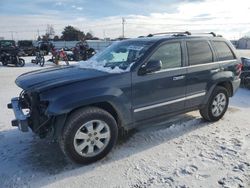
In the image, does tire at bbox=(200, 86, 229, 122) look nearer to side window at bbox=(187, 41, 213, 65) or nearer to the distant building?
side window at bbox=(187, 41, 213, 65)

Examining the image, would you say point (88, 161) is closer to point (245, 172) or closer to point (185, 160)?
point (185, 160)

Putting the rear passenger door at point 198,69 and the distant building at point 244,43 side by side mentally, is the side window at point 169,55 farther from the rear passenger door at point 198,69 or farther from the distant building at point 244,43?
the distant building at point 244,43

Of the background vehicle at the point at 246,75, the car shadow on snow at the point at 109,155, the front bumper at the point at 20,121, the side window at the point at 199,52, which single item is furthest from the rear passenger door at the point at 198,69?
the background vehicle at the point at 246,75

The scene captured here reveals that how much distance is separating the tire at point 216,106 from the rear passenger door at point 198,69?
12.5 inches

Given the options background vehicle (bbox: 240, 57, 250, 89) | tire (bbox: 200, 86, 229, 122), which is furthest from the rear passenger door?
background vehicle (bbox: 240, 57, 250, 89)

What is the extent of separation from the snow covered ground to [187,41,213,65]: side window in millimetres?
1301

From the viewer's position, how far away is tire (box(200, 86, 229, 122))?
18.7 ft

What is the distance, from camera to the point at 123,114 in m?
4.31

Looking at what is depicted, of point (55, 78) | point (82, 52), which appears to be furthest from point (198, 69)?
point (82, 52)

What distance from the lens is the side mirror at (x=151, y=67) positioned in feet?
14.3

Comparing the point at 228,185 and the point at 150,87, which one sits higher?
the point at 150,87

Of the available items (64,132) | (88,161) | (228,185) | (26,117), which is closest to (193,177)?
(228,185)

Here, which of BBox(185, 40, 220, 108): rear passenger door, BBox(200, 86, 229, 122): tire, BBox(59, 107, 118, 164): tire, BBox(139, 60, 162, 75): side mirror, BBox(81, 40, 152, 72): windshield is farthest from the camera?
BBox(200, 86, 229, 122): tire

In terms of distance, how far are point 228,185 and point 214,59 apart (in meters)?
2.81
